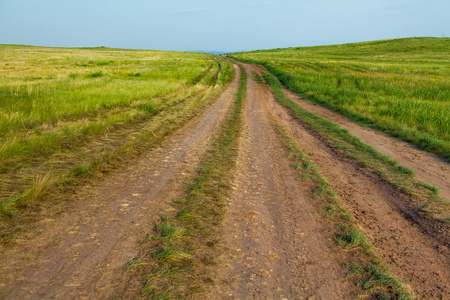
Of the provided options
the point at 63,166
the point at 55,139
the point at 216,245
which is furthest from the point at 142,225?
the point at 55,139

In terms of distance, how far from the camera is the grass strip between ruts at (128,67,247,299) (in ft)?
7.70

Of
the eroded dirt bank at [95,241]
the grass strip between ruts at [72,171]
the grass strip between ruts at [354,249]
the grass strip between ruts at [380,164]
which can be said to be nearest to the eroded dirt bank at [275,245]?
the grass strip between ruts at [354,249]

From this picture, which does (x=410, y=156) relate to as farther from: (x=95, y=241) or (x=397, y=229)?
(x=95, y=241)

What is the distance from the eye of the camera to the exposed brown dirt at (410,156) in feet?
16.9

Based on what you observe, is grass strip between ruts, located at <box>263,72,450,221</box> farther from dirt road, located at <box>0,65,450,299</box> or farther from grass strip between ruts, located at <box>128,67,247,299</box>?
grass strip between ruts, located at <box>128,67,247,299</box>

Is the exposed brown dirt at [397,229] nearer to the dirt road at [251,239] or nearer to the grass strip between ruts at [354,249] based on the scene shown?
the dirt road at [251,239]

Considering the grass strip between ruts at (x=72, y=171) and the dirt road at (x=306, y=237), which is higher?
the grass strip between ruts at (x=72, y=171)

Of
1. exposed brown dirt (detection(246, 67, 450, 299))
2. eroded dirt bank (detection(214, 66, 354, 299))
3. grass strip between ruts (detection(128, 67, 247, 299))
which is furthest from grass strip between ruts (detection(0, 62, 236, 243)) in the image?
exposed brown dirt (detection(246, 67, 450, 299))

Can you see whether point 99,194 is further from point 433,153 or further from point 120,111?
point 433,153

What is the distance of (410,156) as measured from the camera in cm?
652

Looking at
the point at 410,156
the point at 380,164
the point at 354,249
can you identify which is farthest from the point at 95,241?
the point at 410,156

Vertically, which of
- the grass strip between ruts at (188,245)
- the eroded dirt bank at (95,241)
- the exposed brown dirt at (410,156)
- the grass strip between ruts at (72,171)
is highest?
the grass strip between ruts at (72,171)

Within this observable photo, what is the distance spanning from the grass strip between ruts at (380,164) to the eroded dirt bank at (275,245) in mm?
1771

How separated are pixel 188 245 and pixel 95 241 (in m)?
0.96
